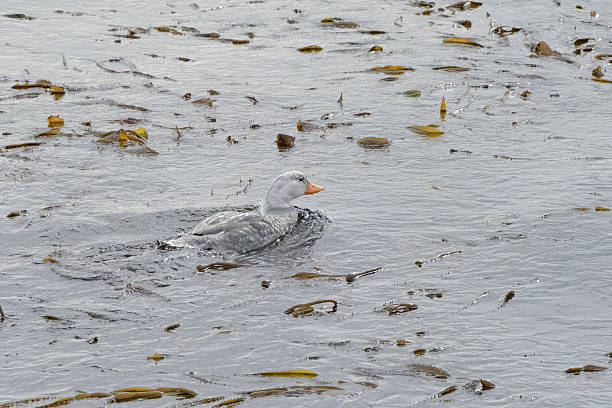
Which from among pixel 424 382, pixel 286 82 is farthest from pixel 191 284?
pixel 286 82

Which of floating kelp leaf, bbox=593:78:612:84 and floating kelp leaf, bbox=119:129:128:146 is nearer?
floating kelp leaf, bbox=119:129:128:146

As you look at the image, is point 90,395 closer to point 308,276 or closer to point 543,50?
point 308,276

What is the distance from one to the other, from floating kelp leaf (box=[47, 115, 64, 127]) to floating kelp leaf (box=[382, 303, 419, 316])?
648 cm

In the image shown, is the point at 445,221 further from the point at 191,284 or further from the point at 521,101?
the point at 521,101

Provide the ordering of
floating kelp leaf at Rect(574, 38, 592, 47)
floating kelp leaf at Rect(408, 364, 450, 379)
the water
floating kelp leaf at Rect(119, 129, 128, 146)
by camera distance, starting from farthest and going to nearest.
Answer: floating kelp leaf at Rect(574, 38, 592, 47)
floating kelp leaf at Rect(119, 129, 128, 146)
the water
floating kelp leaf at Rect(408, 364, 450, 379)

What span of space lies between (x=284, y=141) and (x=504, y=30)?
7.39 meters

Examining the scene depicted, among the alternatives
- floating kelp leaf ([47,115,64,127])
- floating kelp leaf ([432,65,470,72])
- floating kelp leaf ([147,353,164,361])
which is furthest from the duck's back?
floating kelp leaf ([432,65,470,72])

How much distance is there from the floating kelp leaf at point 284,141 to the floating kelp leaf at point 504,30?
7097 mm

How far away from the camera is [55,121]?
1169cm

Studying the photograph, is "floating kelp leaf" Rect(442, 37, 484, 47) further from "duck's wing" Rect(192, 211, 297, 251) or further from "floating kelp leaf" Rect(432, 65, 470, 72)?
"duck's wing" Rect(192, 211, 297, 251)

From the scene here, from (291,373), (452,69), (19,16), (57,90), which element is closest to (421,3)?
(452,69)

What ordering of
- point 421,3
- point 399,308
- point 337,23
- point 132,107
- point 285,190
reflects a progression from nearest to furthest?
1. point 399,308
2. point 285,190
3. point 132,107
4. point 337,23
5. point 421,3

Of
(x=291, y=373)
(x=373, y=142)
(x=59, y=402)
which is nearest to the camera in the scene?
(x=59, y=402)

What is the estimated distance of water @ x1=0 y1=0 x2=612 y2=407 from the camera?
6.11 metres
